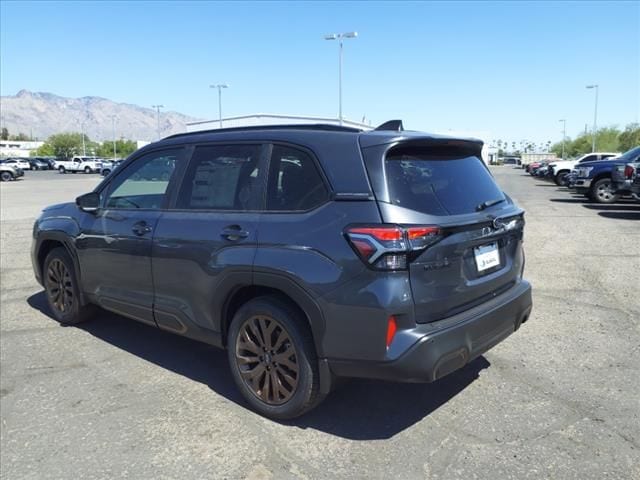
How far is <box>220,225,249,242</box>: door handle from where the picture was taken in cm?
343

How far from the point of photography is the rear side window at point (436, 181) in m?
3.03

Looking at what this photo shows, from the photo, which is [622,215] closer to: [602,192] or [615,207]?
[615,207]

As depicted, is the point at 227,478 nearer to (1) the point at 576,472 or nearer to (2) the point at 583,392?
(1) the point at 576,472

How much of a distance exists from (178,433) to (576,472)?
2.26 meters

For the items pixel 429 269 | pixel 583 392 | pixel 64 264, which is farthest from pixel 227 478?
pixel 64 264

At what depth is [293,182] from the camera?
131 inches

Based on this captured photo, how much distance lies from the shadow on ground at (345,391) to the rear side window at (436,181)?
1.35 meters

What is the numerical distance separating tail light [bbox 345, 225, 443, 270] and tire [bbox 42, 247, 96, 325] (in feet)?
11.0

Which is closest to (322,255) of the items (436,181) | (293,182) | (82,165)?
(293,182)

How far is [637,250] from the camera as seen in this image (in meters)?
8.59

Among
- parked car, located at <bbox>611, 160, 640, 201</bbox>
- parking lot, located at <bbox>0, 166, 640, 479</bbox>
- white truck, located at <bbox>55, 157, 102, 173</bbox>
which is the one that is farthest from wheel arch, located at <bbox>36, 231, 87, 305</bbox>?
white truck, located at <bbox>55, 157, 102, 173</bbox>

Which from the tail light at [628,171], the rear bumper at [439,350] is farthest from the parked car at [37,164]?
the rear bumper at [439,350]

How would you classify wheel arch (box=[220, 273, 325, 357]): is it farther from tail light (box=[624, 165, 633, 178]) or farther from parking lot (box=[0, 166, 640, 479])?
tail light (box=[624, 165, 633, 178])

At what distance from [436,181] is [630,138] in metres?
68.8
